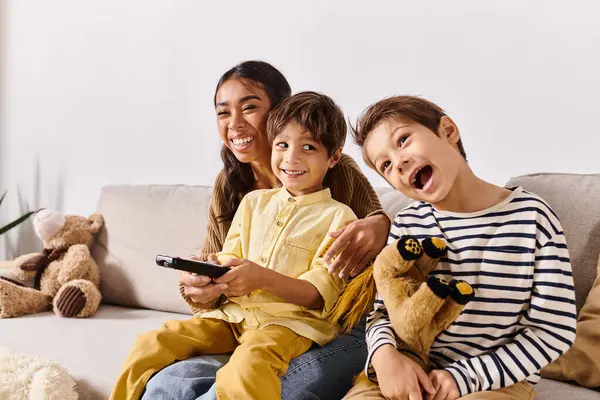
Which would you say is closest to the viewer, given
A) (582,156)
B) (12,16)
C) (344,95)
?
(582,156)

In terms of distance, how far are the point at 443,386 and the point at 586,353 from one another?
16.5 inches

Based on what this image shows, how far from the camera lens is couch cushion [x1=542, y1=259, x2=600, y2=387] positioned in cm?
127

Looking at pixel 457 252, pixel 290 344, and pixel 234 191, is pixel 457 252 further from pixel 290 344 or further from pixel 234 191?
pixel 234 191

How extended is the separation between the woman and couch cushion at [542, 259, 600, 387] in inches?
16.2

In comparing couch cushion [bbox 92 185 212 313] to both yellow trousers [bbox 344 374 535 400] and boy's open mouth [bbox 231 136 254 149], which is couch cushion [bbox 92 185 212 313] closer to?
boy's open mouth [bbox 231 136 254 149]

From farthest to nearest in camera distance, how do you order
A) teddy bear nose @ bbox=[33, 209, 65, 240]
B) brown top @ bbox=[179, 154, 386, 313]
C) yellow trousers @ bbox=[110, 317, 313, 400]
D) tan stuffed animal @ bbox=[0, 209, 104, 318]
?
teddy bear nose @ bbox=[33, 209, 65, 240] → tan stuffed animal @ bbox=[0, 209, 104, 318] → brown top @ bbox=[179, 154, 386, 313] → yellow trousers @ bbox=[110, 317, 313, 400]

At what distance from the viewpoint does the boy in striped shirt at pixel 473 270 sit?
1.04m

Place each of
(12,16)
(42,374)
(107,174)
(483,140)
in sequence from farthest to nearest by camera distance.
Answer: (12,16) < (107,174) < (483,140) < (42,374)

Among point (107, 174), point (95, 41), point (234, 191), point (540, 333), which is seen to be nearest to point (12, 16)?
point (95, 41)

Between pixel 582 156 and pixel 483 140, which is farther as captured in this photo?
pixel 483 140

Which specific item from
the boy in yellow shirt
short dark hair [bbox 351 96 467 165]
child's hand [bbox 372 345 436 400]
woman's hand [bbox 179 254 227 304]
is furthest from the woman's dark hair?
child's hand [bbox 372 345 436 400]

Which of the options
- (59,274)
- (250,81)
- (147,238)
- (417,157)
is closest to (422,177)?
(417,157)

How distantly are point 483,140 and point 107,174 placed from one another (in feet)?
5.59

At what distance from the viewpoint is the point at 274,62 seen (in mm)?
2262
